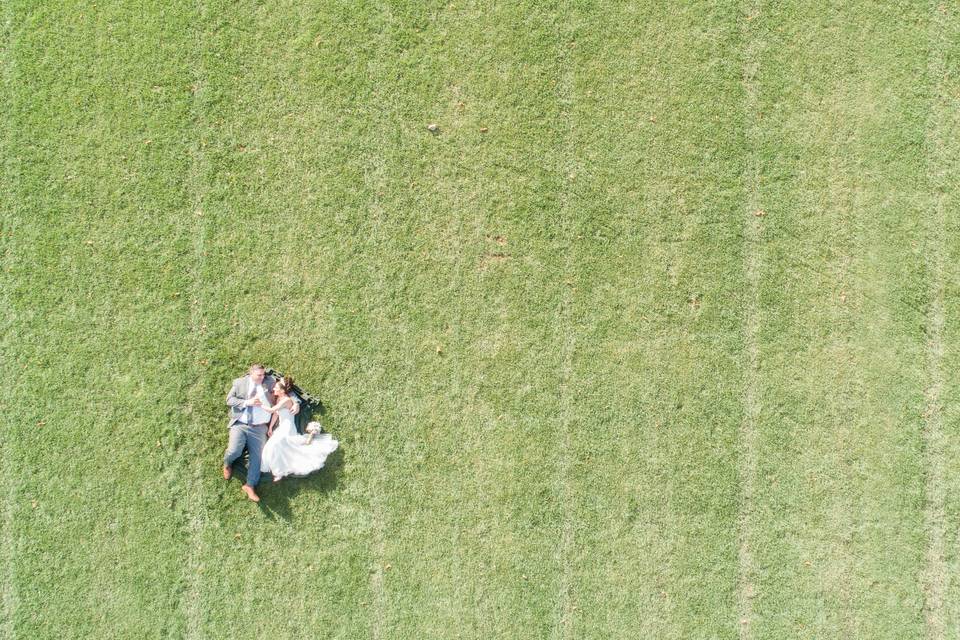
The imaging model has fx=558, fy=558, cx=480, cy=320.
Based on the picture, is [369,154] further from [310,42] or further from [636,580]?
[636,580]

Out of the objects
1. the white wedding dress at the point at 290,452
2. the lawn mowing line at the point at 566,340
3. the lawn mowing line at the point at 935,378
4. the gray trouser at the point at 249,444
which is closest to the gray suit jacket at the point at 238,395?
the gray trouser at the point at 249,444

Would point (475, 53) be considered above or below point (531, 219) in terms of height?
above

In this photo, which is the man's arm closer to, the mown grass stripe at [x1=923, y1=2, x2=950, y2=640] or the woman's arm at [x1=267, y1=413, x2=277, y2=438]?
the woman's arm at [x1=267, y1=413, x2=277, y2=438]

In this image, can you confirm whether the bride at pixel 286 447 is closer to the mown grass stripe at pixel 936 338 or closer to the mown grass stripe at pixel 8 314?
the mown grass stripe at pixel 8 314

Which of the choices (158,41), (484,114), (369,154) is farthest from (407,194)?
(158,41)

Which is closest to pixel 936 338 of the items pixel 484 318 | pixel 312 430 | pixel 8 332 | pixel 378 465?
pixel 484 318

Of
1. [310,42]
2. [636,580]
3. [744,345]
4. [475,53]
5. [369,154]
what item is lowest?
[636,580]

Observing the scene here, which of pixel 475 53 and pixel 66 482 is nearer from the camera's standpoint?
pixel 66 482
